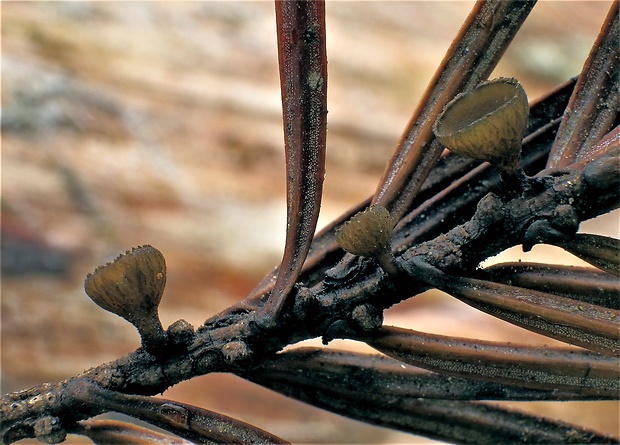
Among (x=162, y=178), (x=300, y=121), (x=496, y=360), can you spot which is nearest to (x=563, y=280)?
(x=496, y=360)

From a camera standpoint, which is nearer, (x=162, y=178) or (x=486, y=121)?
(x=486, y=121)

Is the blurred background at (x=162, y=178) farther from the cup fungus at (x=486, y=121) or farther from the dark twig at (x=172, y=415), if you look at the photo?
the cup fungus at (x=486, y=121)

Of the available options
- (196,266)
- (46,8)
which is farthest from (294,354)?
(46,8)

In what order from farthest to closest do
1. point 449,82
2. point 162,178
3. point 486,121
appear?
point 162,178, point 449,82, point 486,121

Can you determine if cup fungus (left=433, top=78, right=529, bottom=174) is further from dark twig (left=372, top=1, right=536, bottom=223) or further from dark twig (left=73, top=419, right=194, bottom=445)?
dark twig (left=73, top=419, right=194, bottom=445)

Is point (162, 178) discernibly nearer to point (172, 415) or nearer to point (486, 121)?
point (172, 415)

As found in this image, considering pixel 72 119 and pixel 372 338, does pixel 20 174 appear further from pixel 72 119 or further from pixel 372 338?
pixel 372 338

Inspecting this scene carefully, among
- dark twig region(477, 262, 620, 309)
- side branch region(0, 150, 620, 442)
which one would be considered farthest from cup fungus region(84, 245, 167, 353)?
dark twig region(477, 262, 620, 309)

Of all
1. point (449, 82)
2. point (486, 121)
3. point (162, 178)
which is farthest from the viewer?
point (162, 178)
